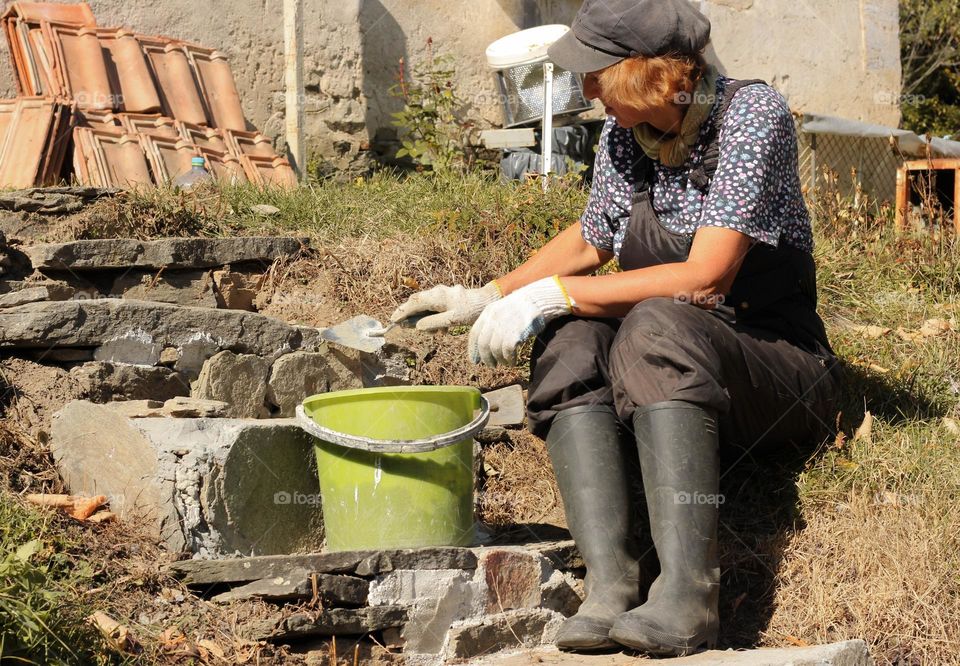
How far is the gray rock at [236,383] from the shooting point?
118 inches

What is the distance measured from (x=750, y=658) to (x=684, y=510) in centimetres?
32

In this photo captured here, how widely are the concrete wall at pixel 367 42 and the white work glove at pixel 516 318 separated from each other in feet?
12.3

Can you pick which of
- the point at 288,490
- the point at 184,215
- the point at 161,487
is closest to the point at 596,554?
the point at 288,490

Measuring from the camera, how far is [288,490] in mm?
2656

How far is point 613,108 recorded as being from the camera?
2625mm

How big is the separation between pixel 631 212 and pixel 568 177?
1857 millimetres

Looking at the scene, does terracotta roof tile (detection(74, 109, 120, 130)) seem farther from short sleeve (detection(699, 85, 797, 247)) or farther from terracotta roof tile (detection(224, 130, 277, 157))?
short sleeve (detection(699, 85, 797, 247))

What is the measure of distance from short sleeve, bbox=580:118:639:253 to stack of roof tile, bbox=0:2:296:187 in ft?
7.18

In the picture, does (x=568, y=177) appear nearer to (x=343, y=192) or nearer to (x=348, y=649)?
(x=343, y=192)

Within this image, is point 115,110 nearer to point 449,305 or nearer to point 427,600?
point 449,305

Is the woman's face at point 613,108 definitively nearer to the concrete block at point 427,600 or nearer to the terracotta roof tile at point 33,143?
the concrete block at point 427,600

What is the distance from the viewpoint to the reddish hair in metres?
2.55

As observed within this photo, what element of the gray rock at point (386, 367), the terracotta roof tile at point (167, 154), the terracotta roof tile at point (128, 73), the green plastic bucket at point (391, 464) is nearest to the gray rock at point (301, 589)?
the green plastic bucket at point (391, 464)

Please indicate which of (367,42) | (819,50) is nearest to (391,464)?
(367,42)
